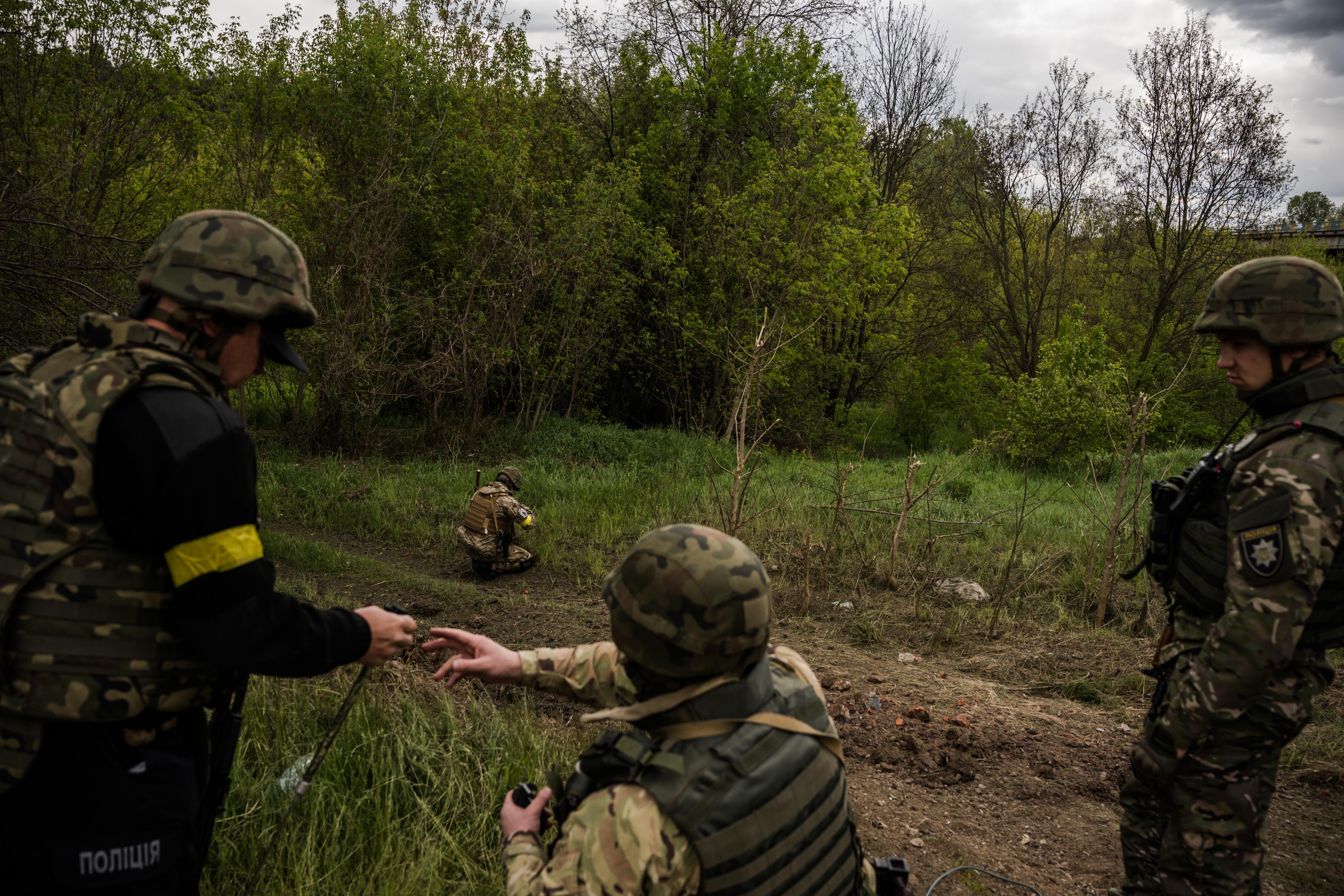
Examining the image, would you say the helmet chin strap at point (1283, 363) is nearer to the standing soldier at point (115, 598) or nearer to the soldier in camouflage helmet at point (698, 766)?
the soldier in camouflage helmet at point (698, 766)

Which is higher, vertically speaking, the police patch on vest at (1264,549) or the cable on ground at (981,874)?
the police patch on vest at (1264,549)

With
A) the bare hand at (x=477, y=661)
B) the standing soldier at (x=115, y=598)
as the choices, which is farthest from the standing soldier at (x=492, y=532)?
the standing soldier at (x=115, y=598)

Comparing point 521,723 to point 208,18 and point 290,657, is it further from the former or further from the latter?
point 208,18

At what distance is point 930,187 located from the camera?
68.3 ft

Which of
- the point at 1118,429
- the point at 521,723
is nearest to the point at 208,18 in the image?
the point at 521,723

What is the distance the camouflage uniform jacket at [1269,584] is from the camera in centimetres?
213

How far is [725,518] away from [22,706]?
568cm

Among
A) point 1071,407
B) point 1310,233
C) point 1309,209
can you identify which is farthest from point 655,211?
point 1309,209

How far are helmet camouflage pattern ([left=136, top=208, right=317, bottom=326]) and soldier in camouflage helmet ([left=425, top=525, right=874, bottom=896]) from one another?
0.96 metres

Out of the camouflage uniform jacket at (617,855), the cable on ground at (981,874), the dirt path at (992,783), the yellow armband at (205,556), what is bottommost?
the dirt path at (992,783)

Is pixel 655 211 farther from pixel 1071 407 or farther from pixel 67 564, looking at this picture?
pixel 67 564

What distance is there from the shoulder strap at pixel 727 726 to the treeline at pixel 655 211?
7.51 m

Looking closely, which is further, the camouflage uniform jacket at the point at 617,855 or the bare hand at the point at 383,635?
the bare hand at the point at 383,635

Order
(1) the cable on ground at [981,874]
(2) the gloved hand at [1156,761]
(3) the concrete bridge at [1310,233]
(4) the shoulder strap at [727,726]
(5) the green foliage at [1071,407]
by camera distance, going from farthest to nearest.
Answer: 1. (3) the concrete bridge at [1310,233]
2. (5) the green foliage at [1071,407]
3. (1) the cable on ground at [981,874]
4. (2) the gloved hand at [1156,761]
5. (4) the shoulder strap at [727,726]
